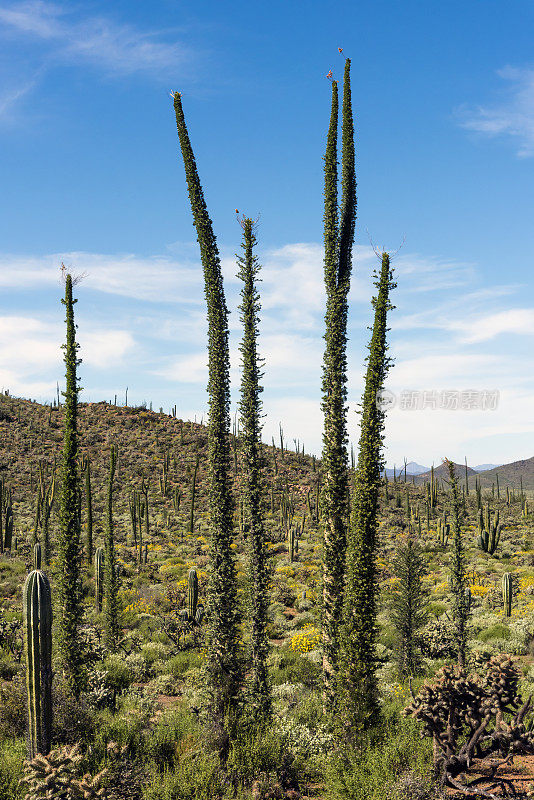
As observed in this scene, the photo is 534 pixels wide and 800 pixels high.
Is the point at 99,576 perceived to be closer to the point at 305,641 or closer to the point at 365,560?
the point at 305,641

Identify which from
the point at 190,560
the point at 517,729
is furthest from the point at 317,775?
the point at 190,560

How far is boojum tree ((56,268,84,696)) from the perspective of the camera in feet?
50.0

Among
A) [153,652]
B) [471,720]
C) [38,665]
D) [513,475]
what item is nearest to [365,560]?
[471,720]

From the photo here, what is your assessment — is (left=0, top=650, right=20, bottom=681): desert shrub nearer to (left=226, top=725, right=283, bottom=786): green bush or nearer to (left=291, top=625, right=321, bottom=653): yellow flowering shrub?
(left=226, top=725, right=283, bottom=786): green bush

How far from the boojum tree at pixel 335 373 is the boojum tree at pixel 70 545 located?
6.61 meters

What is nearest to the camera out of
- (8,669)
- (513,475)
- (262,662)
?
(262,662)

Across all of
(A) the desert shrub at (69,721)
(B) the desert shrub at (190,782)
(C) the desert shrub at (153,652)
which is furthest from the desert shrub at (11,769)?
(C) the desert shrub at (153,652)

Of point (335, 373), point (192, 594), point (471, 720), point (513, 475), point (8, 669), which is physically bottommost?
point (8, 669)

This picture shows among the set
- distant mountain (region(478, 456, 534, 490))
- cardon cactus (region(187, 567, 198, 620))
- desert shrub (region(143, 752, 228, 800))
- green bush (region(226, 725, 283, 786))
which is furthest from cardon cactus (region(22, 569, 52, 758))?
distant mountain (region(478, 456, 534, 490))

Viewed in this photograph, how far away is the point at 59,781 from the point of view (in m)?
9.47

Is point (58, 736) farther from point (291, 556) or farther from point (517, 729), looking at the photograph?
point (291, 556)

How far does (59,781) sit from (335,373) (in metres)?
10.6

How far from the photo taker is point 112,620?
22609mm

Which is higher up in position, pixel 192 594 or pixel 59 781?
pixel 59 781
